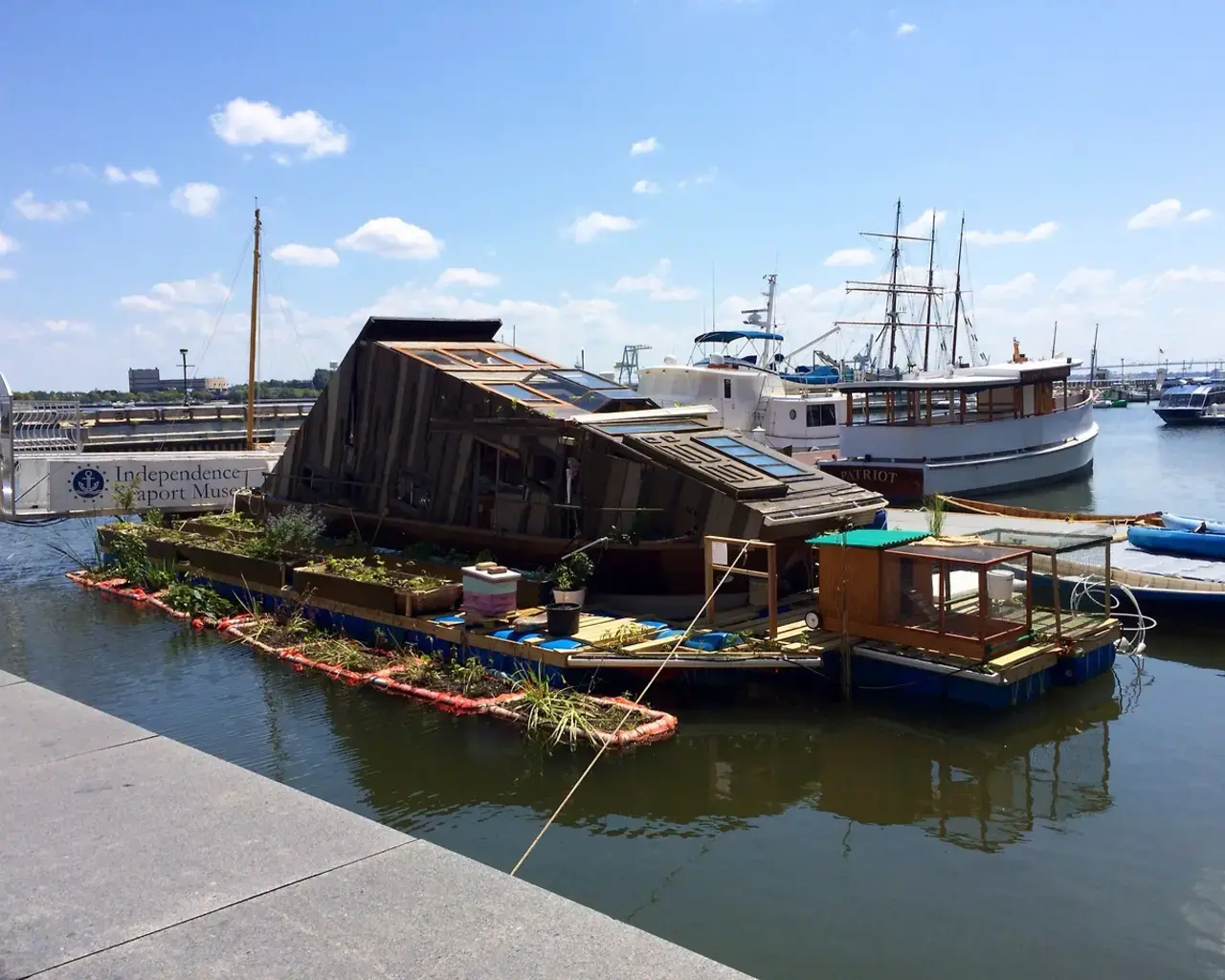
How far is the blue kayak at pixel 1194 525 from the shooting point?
62.8 ft

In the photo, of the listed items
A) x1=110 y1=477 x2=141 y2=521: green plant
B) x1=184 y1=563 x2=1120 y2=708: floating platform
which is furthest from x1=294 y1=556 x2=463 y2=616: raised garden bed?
x1=110 y1=477 x2=141 y2=521: green plant

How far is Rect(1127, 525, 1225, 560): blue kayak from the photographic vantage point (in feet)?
60.2

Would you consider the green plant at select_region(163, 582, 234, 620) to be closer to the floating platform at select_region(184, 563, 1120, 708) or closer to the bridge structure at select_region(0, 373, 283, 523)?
the bridge structure at select_region(0, 373, 283, 523)

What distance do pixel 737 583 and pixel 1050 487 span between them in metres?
30.6

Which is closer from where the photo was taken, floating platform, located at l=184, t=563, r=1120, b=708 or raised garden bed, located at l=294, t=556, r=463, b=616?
floating platform, located at l=184, t=563, r=1120, b=708

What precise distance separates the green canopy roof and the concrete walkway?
8.08 meters

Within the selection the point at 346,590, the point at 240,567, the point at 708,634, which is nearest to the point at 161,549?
the point at 240,567

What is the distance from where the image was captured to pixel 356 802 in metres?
10.3

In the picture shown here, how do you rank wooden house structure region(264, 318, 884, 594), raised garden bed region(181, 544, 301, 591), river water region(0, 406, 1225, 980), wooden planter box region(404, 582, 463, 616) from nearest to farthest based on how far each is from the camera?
river water region(0, 406, 1225, 980) < wooden house structure region(264, 318, 884, 594) < wooden planter box region(404, 582, 463, 616) < raised garden bed region(181, 544, 301, 591)

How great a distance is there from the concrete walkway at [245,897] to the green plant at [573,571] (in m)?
8.04

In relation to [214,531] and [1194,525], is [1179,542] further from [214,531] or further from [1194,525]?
[214,531]

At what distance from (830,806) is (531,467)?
680 centimetres

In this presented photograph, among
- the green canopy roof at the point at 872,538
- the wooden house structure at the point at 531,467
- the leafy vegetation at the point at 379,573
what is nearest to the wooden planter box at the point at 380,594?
the leafy vegetation at the point at 379,573

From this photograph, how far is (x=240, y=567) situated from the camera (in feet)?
58.6
